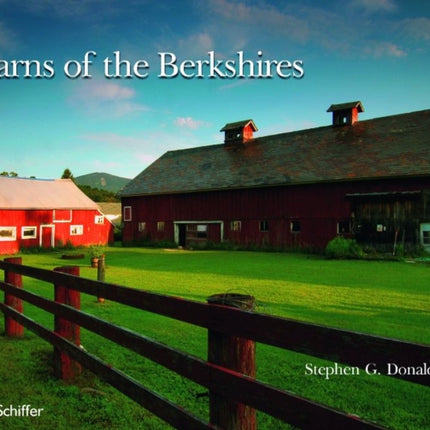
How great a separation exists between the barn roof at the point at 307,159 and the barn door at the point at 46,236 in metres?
7.31

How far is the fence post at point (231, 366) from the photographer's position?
2.39m

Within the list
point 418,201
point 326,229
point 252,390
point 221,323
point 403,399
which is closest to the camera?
point 252,390

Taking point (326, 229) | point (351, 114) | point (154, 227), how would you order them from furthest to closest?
point (154, 227) < point (351, 114) < point (326, 229)

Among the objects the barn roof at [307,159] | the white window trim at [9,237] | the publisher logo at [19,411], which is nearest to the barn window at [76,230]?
the barn roof at [307,159]

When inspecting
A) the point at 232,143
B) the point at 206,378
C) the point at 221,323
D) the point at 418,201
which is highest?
the point at 232,143

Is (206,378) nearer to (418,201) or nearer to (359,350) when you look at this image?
(359,350)

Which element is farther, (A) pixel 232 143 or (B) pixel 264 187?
(A) pixel 232 143

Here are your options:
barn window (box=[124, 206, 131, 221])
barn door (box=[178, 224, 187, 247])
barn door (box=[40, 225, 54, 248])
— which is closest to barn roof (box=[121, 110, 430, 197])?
barn window (box=[124, 206, 131, 221])

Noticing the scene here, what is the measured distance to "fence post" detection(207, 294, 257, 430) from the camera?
2.39 metres

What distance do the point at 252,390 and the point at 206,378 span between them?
394mm

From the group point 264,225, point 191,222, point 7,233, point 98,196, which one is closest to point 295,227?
point 264,225

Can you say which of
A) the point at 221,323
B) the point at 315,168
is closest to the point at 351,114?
the point at 315,168

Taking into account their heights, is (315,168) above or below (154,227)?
above

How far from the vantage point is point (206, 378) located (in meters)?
2.46
